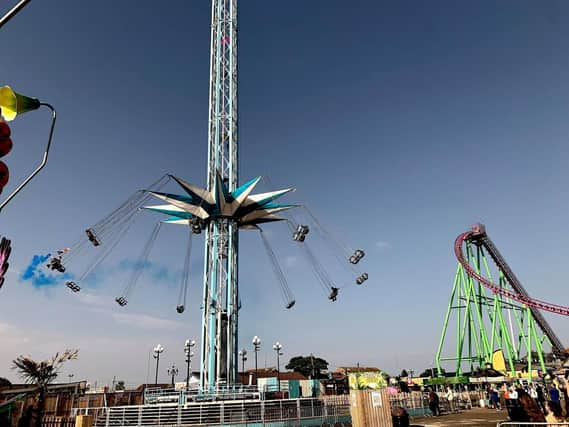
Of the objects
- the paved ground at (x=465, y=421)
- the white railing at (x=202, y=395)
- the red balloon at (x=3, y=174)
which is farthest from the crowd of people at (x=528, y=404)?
the red balloon at (x=3, y=174)

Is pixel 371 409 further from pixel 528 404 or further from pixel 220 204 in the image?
pixel 220 204

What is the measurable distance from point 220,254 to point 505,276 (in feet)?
142

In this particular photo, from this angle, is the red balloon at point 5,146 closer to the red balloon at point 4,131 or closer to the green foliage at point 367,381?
the red balloon at point 4,131

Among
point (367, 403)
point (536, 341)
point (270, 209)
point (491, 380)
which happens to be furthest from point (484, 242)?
point (367, 403)

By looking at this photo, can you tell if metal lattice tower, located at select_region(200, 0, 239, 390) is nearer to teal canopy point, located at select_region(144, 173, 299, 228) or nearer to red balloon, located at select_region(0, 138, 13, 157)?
teal canopy point, located at select_region(144, 173, 299, 228)

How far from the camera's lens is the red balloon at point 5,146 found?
10.3ft

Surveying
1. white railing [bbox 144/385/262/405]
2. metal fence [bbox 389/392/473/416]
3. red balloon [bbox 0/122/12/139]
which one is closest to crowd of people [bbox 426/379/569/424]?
metal fence [bbox 389/392/473/416]

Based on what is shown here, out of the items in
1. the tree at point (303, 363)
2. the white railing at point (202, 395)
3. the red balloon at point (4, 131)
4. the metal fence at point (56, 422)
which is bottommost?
the metal fence at point (56, 422)

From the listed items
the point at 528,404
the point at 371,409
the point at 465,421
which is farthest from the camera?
the point at 465,421

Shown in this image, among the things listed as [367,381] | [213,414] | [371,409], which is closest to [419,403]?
[367,381]

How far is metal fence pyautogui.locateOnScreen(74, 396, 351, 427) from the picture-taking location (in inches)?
760

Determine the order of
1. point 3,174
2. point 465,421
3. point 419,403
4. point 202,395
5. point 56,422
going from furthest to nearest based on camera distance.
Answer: point 419,403 → point 202,395 → point 465,421 → point 56,422 → point 3,174

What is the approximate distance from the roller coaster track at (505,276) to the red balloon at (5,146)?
57.2 meters

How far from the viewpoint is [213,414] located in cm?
1981
